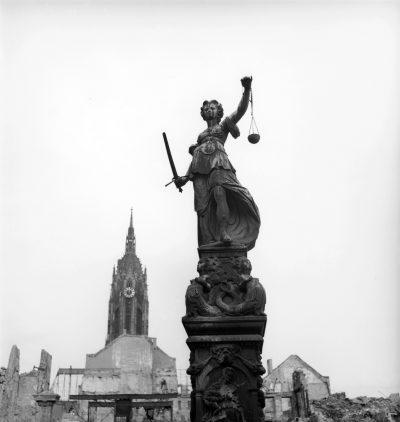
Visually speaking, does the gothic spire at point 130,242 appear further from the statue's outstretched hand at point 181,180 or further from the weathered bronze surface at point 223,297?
the weathered bronze surface at point 223,297

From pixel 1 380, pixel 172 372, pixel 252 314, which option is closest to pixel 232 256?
pixel 252 314

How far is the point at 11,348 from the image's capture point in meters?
35.8

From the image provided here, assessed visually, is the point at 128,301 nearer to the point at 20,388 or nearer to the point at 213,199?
the point at 20,388

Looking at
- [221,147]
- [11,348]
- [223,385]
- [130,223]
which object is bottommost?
[223,385]

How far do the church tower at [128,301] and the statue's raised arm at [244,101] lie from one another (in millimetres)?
69725

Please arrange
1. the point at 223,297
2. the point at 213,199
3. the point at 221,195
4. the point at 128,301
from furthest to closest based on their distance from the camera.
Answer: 1. the point at 128,301
2. the point at 213,199
3. the point at 221,195
4. the point at 223,297

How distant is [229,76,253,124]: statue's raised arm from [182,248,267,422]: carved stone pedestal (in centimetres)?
176

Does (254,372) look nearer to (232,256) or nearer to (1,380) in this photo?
(232,256)

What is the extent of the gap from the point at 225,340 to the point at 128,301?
7337cm

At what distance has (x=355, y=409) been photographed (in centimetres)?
2788

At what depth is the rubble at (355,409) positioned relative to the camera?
25.3 metres

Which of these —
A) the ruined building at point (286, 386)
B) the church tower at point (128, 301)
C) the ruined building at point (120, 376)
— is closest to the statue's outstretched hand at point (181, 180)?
the ruined building at point (120, 376)

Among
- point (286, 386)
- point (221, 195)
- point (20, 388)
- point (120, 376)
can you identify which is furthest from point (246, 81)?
point (120, 376)

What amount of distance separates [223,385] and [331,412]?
88.6ft
